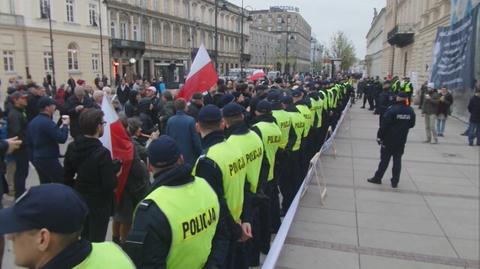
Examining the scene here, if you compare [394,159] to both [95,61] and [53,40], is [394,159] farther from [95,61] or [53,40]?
[95,61]

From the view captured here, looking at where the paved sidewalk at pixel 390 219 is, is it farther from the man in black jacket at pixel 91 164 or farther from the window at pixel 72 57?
the window at pixel 72 57

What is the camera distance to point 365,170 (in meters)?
9.97

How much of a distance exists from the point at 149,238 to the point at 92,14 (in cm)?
4861

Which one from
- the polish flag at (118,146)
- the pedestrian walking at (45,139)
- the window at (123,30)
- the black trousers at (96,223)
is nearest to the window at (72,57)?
the window at (123,30)

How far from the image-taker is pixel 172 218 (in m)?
2.30

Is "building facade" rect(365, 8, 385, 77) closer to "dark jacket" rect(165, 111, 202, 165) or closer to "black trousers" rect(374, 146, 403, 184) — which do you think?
"black trousers" rect(374, 146, 403, 184)

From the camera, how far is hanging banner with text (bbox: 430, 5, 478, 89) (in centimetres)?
1714

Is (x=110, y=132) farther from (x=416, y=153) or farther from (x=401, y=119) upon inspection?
(x=416, y=153)

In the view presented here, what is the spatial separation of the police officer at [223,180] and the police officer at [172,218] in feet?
1.14

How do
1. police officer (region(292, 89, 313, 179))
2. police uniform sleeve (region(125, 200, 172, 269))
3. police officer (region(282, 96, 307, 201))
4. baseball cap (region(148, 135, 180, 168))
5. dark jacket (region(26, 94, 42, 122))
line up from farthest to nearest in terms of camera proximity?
dark jacket (region(26, 94, 42, 122)) → police officer (region(292, 89, 313, 179)) → police officer (region(282, 96, 307, 201)) → baseball cap (region(148, 135, 180, 168)) → police uniform sleeve (region(125, 200, 172, 269))

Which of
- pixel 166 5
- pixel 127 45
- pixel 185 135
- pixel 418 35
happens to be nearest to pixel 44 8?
pixel 127 45

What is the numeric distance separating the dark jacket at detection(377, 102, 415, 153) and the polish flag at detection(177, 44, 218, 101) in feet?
12.0

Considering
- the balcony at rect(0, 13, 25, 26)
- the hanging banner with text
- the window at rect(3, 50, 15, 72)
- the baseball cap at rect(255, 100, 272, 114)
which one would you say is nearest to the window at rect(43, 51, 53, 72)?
the window at rect(3, 50, 15, 72)

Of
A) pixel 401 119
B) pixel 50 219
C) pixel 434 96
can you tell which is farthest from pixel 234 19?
pixel 50 219
